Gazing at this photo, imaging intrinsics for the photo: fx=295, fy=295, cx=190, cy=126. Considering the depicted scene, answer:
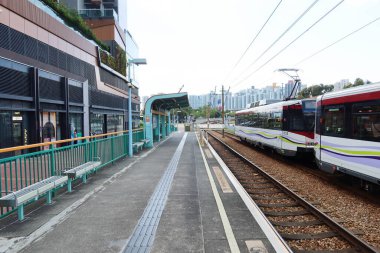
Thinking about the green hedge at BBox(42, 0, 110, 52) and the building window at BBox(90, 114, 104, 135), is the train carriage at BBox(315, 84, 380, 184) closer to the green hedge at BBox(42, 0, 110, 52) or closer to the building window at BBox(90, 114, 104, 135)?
the green hedge at BBox(42, 0, 110, 52)

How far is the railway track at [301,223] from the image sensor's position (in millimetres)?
4785

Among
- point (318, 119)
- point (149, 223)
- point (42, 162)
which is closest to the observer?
point (149, 223)

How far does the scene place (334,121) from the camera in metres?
8.85

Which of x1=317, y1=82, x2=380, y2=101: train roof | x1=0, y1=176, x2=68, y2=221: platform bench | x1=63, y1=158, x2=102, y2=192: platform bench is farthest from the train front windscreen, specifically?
x1=0, y1=176, x2=68, y2=221: platform bench

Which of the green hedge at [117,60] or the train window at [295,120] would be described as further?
the green hedge at [117,60]

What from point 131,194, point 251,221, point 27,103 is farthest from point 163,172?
point 27,103

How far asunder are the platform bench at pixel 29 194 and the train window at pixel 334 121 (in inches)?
296

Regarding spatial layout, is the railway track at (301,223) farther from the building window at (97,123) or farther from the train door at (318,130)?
the building window at (97,123)

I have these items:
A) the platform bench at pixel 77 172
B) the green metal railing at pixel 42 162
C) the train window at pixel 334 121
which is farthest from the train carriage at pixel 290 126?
the platform bench at pixel 77 172

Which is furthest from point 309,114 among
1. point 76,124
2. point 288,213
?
point 76,124

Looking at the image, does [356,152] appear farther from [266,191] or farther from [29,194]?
[29,194]

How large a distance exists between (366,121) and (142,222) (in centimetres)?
584

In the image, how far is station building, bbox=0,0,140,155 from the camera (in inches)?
544

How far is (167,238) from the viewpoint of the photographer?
4660mm
